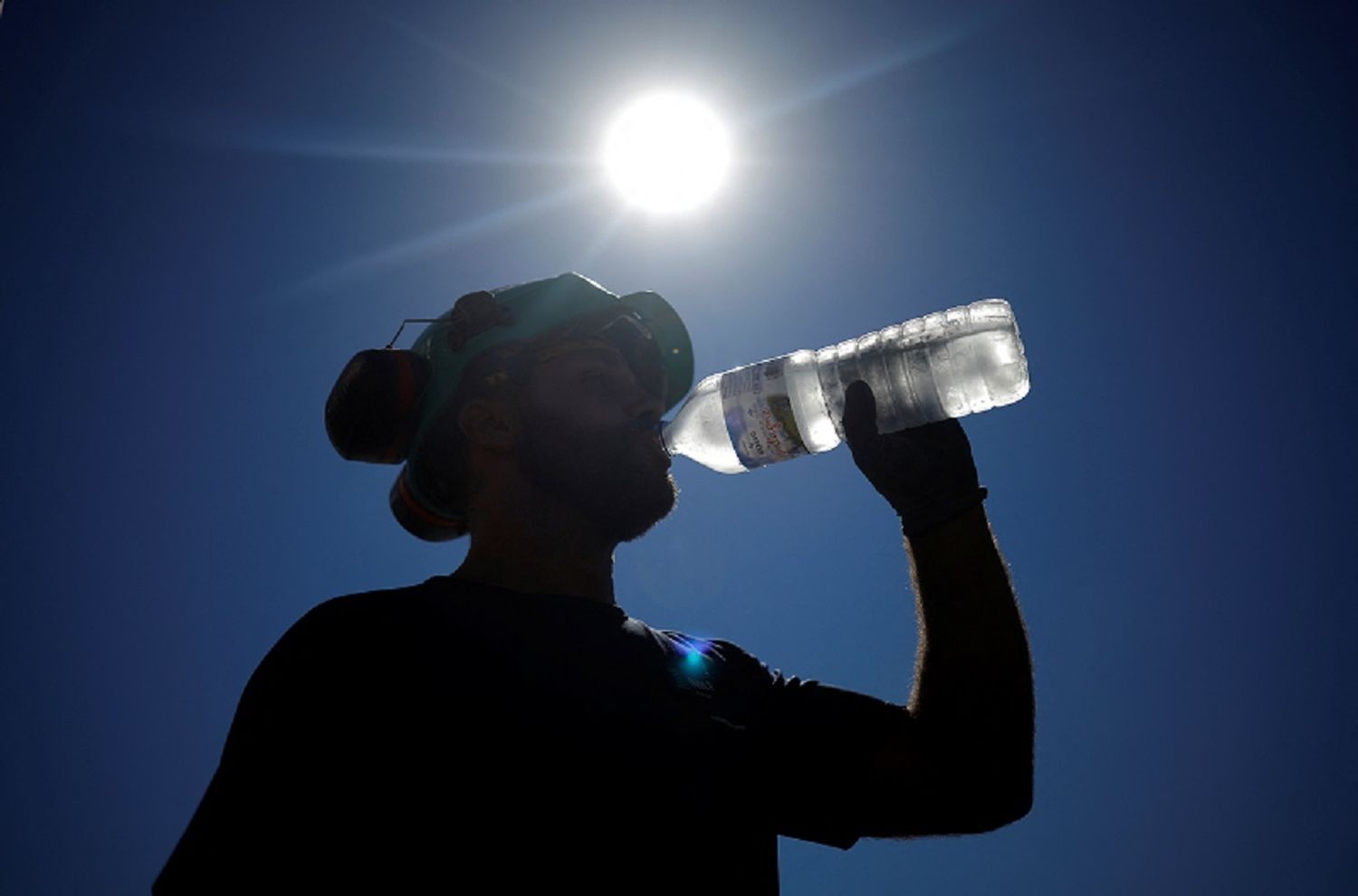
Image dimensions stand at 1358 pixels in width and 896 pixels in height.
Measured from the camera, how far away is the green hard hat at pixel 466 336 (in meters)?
3.04

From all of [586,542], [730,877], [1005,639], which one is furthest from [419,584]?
[1005,639]

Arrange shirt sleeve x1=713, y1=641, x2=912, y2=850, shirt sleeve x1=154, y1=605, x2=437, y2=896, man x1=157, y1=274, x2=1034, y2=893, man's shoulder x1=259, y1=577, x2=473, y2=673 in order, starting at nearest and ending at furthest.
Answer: shirt sleeve x1=154, y1=605, x2=437, y2=896
man x1=157, y1=274, x2=1034, y2=893
man's shoulder x1=259, y1=577, x2=473, y2=673
shirt sleeve x1=713, y1=641, x2=912, y2=850

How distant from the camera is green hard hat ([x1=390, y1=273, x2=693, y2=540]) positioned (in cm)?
304

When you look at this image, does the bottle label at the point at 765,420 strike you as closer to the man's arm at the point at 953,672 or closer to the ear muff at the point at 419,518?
the man's arm at the point at 953,672

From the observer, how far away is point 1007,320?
3.64m

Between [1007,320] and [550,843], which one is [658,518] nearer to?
[550,843]

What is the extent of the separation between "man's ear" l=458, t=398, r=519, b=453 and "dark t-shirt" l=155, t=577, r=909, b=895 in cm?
72

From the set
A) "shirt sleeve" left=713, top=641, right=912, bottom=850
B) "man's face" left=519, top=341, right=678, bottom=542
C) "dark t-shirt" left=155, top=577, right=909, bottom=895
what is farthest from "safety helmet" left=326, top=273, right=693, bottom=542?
"shirt sleeve" left=713, top=641, right=912, bottom=850

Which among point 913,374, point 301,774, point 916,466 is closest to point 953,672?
point 916,466

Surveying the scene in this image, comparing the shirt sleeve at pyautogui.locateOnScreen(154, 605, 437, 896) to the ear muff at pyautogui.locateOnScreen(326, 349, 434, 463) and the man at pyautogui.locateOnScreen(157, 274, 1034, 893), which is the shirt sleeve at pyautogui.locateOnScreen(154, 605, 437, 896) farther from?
the ear muff at pyautogui.locateOnScreen(326, 349, 434, 463)

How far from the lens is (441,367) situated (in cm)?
309

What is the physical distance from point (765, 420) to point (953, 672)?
134cm

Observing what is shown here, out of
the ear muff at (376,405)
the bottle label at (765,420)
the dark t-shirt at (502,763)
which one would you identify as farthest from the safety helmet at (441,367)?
the dark t-shirt at (502,763)

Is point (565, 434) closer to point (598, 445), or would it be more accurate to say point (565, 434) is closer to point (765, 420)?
point (598, 445)
